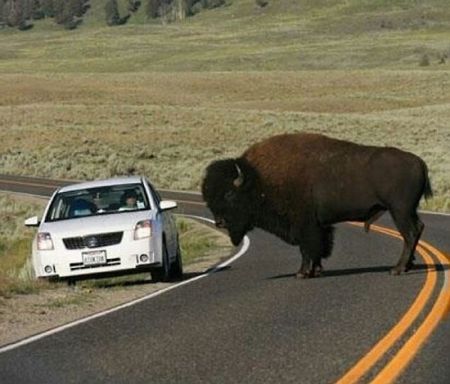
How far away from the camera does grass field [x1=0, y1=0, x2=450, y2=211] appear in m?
57.0

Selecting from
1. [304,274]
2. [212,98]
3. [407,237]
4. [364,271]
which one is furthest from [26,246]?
[212,98]

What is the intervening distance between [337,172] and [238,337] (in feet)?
19.0

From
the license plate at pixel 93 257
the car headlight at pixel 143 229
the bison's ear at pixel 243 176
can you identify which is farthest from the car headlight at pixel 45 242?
the bison's ear at pixel 243 176

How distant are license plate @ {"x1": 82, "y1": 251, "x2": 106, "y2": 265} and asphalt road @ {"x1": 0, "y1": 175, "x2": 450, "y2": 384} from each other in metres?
1.16

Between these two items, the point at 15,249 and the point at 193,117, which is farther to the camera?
the point at 193,117

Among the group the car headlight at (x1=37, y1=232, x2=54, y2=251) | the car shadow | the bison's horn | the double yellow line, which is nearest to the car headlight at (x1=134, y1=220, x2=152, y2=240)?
the car headlight at (x1=37, y1=232, x2=54, y2=251)

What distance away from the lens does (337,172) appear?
15.9m

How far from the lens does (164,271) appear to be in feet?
53.4

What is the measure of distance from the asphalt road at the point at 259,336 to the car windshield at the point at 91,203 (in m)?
1.48

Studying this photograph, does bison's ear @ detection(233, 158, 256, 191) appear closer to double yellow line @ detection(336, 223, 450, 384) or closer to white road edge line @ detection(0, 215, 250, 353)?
white road edge line @ detection(0, 215, 250, 353)

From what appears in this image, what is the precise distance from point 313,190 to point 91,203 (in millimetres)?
3148

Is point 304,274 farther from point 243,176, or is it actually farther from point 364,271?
point 243,176

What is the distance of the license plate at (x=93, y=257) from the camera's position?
15.7 m

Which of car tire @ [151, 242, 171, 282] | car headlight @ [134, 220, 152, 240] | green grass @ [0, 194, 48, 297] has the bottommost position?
green grass @ [0, 194, 48, 297]
